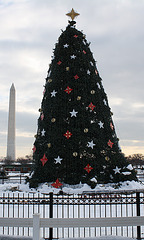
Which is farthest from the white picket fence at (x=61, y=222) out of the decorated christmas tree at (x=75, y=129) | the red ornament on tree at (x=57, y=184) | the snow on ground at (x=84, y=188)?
the red ornament on tree at (x=57, y=184)

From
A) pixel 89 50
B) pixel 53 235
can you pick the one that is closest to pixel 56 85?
pixel 89 50

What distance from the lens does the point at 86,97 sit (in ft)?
51.4

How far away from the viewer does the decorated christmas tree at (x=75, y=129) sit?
14703 millimetres

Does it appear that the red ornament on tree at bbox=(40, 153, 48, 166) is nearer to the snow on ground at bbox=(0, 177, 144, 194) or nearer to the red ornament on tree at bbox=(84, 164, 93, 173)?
the snow on ground at bbox=(0, 177, 144, 194)

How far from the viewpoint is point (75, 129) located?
14.9 meters

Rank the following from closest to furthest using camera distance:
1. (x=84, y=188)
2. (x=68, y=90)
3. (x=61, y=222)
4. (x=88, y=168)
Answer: (x=61, y=222) → (x=84, y=188) → (x=88, y=168) → (x=68, y=90)

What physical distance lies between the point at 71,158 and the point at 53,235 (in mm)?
7043

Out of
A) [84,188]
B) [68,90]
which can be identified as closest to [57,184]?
[84,188]

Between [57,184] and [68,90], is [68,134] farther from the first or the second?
[57,184]

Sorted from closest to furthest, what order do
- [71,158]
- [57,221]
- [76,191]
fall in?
[57,221] → [76,191] → [71,158]

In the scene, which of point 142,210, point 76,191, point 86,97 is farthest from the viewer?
point 86,97

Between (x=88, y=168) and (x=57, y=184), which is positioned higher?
(x=88, y=168)

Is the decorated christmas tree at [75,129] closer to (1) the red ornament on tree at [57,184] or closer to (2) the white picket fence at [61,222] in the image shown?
(1) the red ornament on tree at [57,184]

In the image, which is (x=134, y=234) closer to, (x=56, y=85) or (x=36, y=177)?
(x=36, y=177)
